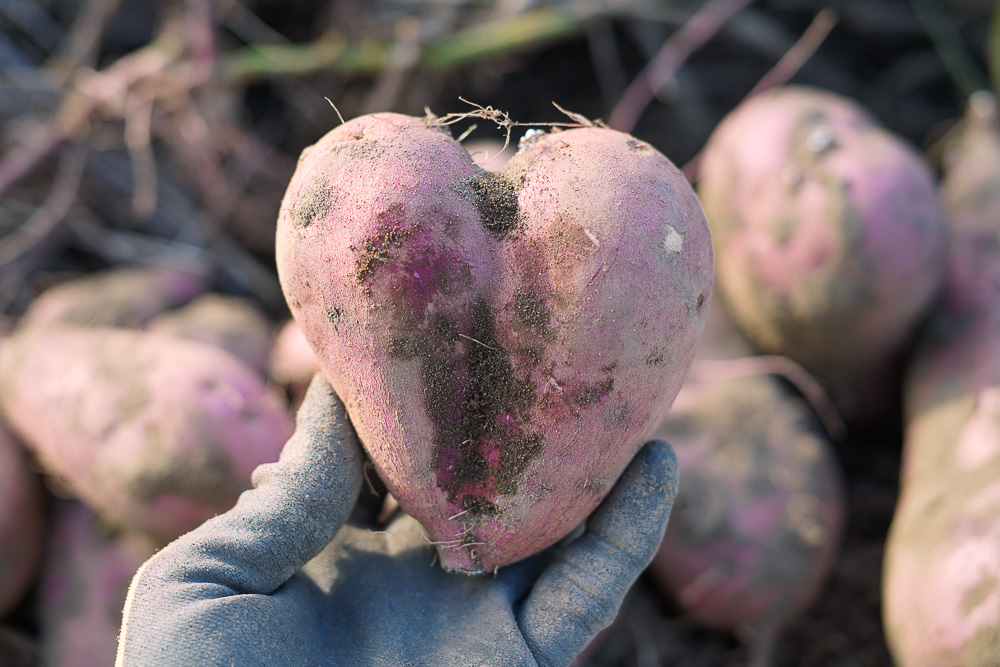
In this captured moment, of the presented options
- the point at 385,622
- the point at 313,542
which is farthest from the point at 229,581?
the point at 385,622

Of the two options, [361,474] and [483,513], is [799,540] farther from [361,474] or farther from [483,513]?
[361,474]

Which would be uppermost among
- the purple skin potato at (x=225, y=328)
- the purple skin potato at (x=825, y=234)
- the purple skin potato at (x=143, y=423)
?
the purple skin potato at (x=825, y=234)

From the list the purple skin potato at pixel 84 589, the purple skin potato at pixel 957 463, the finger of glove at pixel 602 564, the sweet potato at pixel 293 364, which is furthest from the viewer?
the sweet potato at pixel 293 364

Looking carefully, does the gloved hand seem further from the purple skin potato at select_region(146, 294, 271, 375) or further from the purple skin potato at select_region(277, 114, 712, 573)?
the purple skin potato at select_region(146, 294, 271, 375)

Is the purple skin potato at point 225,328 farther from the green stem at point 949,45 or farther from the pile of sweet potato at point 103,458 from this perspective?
the green stem at point 949,45

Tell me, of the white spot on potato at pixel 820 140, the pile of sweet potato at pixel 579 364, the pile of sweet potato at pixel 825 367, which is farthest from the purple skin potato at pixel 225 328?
the white spot on potato at pixel 820 140

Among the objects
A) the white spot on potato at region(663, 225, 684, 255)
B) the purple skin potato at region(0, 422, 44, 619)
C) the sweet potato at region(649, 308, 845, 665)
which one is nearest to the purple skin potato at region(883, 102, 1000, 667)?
the sweet potato at region(649, 308, 845, 665)

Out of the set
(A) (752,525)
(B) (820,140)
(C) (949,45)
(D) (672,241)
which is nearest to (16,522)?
(D) (672,241)
